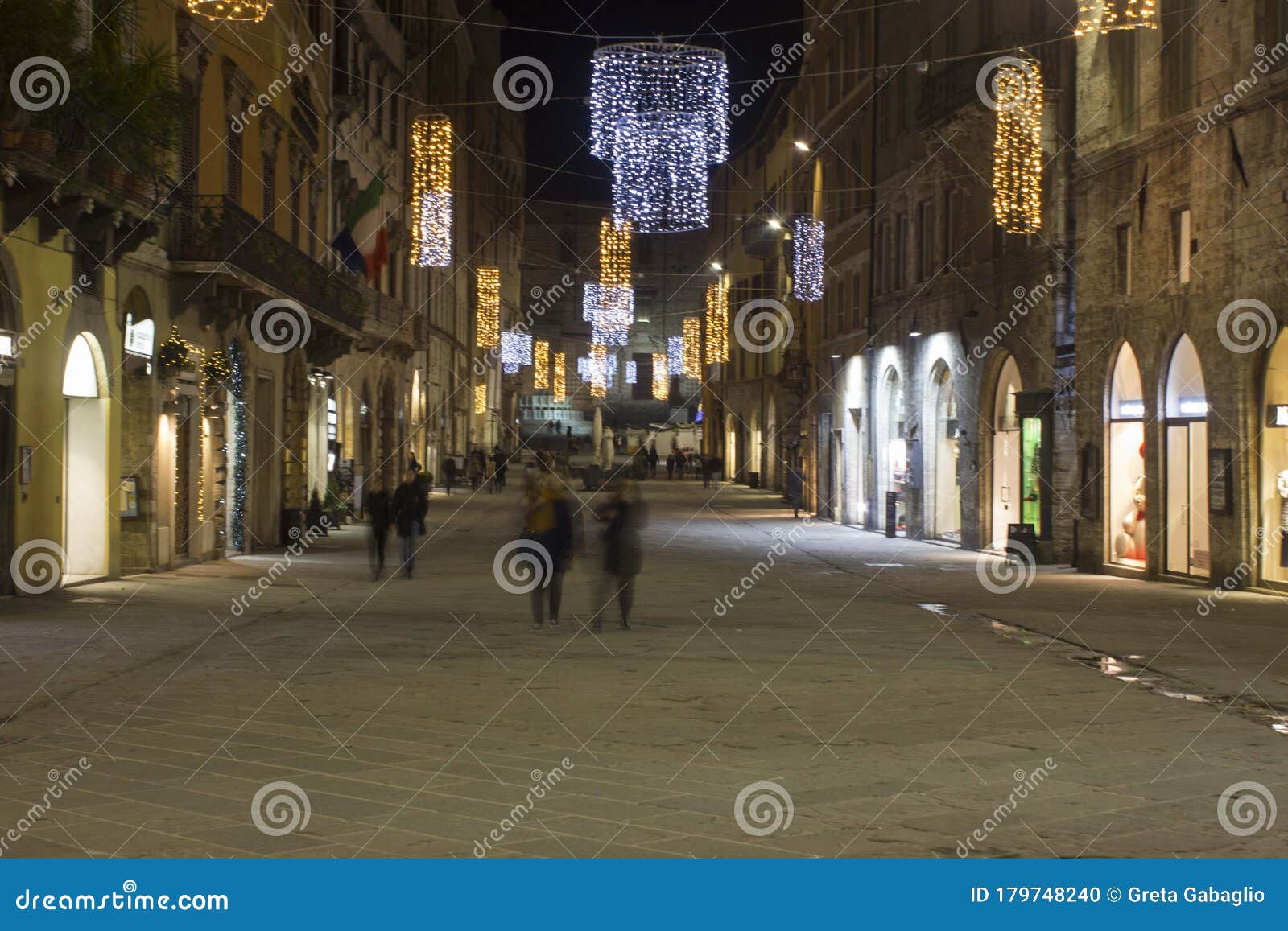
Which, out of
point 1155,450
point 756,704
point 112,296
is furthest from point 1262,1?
point 112,296

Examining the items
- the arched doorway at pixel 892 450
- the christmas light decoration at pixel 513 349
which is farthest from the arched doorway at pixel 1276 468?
the christmas light decoration at pixel 513 349

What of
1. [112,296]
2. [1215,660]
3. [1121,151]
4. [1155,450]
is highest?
[1121,151]

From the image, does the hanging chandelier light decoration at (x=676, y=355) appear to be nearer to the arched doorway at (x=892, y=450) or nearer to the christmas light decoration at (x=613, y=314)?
the christmas light decoration at (x=613, y=314)

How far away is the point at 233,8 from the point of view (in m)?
15.2

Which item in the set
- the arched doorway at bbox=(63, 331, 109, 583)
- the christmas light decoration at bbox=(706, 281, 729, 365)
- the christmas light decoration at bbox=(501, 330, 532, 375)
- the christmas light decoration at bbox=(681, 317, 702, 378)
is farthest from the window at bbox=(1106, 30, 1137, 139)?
the christmas light decoration at bbox=(501, 330, 532, 375)

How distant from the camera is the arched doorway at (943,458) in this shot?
32906mm

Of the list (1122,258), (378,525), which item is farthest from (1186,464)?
(378,525)

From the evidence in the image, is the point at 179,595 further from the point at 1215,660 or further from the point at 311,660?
the point at 1215,660

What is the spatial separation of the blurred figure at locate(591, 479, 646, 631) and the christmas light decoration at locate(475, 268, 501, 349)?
31.7m

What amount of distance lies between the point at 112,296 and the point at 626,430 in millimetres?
88876

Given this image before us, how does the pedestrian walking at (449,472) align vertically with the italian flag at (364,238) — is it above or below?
below

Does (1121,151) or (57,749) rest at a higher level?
(1121,151)

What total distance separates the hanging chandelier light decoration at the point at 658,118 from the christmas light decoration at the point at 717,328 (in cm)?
2833

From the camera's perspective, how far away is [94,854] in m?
6.68
